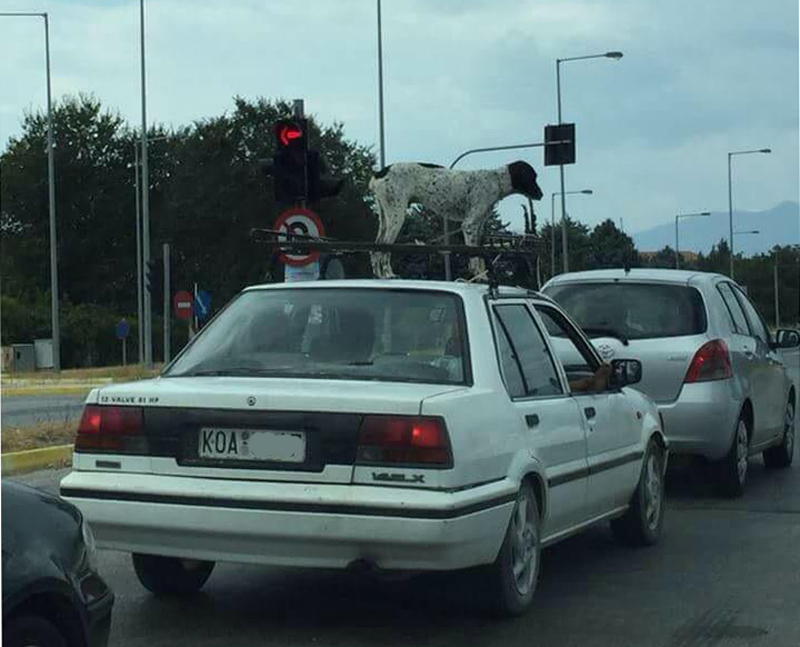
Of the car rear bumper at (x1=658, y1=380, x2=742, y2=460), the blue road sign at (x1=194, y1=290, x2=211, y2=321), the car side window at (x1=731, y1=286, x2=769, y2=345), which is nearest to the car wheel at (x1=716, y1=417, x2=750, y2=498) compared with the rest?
the car rear bumper at (x1=658, y1=380, x2=742, y2=460)

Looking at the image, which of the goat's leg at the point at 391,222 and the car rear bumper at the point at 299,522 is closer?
the car rear bumper at the point at 299,522

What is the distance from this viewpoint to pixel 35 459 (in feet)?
44.3

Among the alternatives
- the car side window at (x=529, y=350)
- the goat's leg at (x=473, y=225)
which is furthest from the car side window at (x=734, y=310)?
the car side window at (x=529, y=350)

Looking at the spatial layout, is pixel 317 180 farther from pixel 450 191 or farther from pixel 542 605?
pixel 542 605

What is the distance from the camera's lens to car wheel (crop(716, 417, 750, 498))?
10.5m

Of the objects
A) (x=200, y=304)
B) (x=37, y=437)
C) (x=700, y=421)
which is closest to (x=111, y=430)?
(x=700, y=421)

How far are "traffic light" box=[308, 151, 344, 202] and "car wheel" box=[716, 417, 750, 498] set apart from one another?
5532 millimetres

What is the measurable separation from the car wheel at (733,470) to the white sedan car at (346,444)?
144 inches

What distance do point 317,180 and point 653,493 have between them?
6948mm

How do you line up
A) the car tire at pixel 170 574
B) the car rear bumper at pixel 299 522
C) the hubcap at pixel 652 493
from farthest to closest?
the hubcap at pixel 652 493, the car tire at pixel 170 574, the car rear bumper at pixel 299 522

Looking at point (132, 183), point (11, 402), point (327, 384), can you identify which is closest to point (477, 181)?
point (327, 384)

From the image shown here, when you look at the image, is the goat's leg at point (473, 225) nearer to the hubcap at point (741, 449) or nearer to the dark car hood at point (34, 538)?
the hubcap at point (741, 449)

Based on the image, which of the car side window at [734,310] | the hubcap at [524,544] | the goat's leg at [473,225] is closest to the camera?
the hubcap at [524,544]

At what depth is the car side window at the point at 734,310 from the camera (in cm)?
1132
